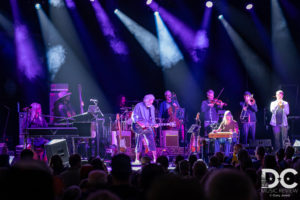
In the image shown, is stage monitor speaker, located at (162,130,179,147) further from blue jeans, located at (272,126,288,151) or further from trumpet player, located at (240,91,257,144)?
blue jeans, located at (272,126,288,151)

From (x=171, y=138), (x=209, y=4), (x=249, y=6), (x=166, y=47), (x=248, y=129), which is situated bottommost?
(x=171, y=138)

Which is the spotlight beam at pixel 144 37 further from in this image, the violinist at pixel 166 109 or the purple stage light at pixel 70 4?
the violinist at pixel 166 109

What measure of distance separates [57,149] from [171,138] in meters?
→ 4.83

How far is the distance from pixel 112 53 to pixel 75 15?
212cm

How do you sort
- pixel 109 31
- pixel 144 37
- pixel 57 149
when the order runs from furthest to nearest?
pixel 144 37
pixel 109 31
pixel 57 149

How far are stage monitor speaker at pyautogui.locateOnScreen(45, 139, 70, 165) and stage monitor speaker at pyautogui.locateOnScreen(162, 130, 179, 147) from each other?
438cm

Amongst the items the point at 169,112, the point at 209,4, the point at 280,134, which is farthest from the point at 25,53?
the point at 280,134

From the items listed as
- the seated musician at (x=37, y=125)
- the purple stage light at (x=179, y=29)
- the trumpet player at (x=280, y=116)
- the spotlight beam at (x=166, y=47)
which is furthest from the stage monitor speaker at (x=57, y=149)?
the purple stage light at (x=179, y=29)

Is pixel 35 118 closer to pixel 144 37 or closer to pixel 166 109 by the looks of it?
pixel 166 109

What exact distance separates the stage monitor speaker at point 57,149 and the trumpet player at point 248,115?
666cm

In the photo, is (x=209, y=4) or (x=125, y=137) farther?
(x=209, y=4)

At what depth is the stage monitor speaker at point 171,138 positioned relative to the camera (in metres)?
13.6

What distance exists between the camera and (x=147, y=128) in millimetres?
11508

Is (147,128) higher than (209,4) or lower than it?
lower
